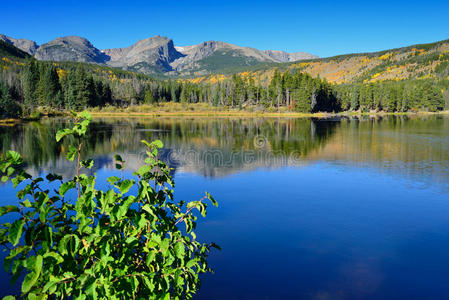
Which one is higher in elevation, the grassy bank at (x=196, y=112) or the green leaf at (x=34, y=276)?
the grassy bank at (x=196, y=112)

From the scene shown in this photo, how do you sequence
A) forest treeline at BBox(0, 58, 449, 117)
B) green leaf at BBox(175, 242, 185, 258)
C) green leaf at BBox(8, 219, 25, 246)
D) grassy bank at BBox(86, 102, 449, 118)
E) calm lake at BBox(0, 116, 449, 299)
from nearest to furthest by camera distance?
1. green leaf at BBox(8, 219, 25, 246)
2. green leaf at BBox(175, 242, 185, 258)
3. calm lake at BBox(0, 116, 449, 299)
4. grassy bank at BBox(86, 102, 449, 118)
5. forest treeline at BBox(0, 58, 449, 117)

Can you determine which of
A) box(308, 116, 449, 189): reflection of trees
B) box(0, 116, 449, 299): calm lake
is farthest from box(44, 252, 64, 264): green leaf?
box(308, 116, 449, 189): reflection of trees

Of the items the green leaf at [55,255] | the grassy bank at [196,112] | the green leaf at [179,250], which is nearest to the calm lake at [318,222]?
the green leaf at [179,250]

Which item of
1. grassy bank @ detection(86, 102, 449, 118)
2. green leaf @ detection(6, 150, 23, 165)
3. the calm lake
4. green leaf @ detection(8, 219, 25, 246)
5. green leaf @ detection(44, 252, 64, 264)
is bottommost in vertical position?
the calm lake

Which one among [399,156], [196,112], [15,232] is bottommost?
[399,156]

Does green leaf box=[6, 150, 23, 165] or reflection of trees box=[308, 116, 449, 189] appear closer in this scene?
green leaf box=[6, 150, 23, 165]

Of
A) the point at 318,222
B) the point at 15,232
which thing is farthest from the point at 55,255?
the point at 318,222

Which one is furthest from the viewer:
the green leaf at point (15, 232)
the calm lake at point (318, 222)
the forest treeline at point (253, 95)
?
the forest treeline at point (253, 95)

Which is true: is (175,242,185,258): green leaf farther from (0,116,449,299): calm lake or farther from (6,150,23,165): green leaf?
(0,116,449,299): calm lake

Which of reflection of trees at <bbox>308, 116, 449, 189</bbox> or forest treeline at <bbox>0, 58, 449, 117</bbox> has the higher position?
forest treeline at <bbox>0, 58, 449, 117</bbox>

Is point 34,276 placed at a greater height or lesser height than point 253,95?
lesser

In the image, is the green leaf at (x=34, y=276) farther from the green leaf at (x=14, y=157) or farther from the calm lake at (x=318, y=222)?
the calm lake at (x=318, y=222)

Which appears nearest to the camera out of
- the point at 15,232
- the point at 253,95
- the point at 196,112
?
the point at 15,232

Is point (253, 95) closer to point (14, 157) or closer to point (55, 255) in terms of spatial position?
point (14, 157)
